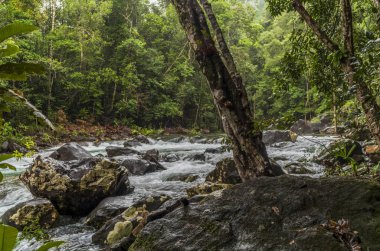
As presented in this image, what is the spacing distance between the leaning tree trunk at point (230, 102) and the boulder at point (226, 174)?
285cm

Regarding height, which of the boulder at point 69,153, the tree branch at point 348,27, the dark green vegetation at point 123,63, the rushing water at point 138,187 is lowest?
the rushing water at point 138,187

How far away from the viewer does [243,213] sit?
2506mm

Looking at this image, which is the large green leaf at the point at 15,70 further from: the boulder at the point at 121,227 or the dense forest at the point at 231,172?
the boulder at the point at 121,227

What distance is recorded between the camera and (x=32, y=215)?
5375 millimetres

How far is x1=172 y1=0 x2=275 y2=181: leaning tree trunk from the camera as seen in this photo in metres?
3.98

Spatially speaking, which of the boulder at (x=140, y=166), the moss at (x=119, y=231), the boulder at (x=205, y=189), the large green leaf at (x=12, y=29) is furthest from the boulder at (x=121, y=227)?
the boulder at (x=140, y=166)

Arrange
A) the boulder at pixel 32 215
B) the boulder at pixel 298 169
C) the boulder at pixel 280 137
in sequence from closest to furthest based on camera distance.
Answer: the boulder at pixel 32 215 < the boulder at pixel 298 169 < the boulder at pixel 280 137

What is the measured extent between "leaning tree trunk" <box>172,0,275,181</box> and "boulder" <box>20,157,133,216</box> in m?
3.48

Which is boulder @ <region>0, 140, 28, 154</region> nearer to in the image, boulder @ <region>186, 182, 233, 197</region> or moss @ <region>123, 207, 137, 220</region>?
moss @ <region>123, 207, 137, 220</region>

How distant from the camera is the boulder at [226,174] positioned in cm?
688

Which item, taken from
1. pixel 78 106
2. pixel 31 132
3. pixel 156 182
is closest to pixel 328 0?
pixel 156 182

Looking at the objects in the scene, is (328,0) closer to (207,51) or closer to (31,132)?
(207,51)

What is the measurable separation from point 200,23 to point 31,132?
18182 millimetres

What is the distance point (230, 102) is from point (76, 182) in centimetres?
389
